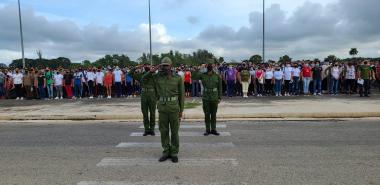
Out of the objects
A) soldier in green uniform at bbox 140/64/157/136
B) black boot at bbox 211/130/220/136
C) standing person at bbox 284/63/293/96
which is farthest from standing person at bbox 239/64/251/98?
soldier in green uniform at bbox 140/64/157/136

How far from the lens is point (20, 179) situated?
23.5ft

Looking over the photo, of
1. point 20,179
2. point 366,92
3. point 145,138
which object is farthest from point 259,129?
point 366,92

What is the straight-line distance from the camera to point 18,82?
78.1 feet

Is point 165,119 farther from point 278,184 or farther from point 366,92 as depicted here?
point 366,92

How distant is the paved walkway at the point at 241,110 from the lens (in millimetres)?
15242

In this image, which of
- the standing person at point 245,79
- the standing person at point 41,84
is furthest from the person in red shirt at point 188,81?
the standing person at point 41,84

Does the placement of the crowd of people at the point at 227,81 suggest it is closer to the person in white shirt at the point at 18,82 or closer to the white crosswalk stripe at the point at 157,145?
the person in white shirt at the point at 18,82

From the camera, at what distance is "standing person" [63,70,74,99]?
918 inches

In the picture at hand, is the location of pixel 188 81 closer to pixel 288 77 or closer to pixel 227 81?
pixel 227 81

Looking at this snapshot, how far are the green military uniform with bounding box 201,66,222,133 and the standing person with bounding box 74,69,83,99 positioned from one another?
504 inches

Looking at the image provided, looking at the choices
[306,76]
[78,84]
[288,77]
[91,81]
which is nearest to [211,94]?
[288,77]

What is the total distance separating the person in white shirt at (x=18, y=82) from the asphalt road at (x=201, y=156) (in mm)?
11197

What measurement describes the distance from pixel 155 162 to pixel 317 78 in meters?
15.7

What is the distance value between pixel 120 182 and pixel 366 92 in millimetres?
16631
